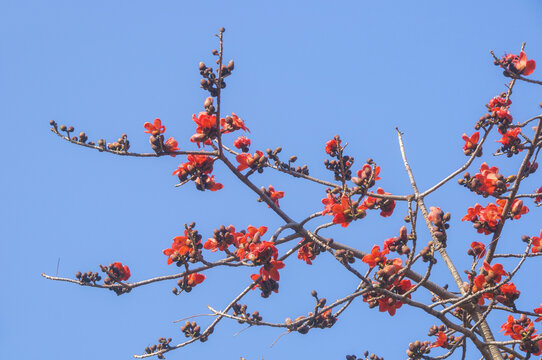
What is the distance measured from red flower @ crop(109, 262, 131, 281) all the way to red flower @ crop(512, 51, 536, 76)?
3392mm

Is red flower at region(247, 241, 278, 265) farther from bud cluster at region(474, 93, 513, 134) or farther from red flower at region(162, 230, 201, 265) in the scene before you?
bud cluster at region(474, 93, 513, 134)

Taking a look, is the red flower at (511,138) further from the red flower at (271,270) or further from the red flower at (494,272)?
the red flower at (271,270)

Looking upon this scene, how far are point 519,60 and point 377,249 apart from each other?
194cm

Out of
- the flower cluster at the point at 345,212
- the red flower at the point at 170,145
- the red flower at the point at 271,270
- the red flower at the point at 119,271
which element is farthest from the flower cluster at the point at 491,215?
the red flower at the point at 119,271

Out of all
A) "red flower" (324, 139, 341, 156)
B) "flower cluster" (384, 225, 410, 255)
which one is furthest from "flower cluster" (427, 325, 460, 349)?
"red flower" (324, 139, 341, 156)

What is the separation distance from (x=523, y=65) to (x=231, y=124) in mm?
2327

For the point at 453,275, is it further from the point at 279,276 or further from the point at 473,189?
the point at 279,276

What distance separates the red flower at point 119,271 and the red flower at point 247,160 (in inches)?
44.3

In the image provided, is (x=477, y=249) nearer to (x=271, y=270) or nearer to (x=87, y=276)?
(x=271, y=270)

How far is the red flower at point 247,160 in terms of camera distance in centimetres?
387

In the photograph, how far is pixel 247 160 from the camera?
390cm

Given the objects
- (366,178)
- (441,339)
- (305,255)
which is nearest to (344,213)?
(366,178)

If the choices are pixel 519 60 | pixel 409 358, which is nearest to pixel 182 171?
pixel 409 358

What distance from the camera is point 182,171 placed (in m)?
3.93
